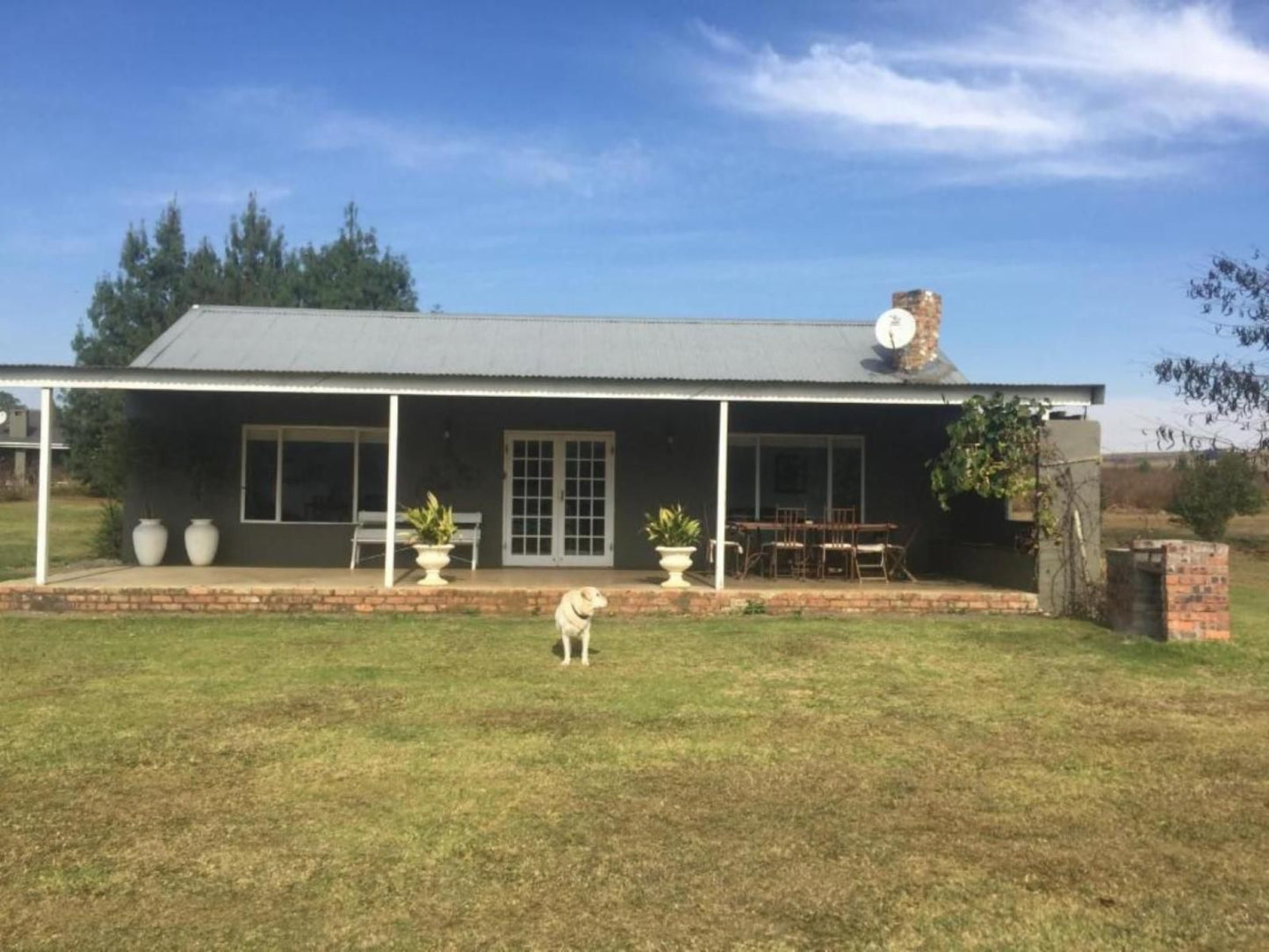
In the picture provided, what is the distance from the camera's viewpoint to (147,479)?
12.7 m

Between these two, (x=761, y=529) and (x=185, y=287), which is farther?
(x=185, y=287)

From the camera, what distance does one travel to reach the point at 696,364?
42.3ft

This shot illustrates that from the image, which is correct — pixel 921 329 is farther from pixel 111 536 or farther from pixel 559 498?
pixel 111 536

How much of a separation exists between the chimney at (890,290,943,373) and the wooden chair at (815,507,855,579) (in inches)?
73.2

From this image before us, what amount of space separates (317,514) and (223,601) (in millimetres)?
3031

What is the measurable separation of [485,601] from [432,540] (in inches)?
36.5

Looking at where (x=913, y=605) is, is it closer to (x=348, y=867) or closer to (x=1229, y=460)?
(x=348, y=867)

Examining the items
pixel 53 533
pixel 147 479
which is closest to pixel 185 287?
pixel 53 533

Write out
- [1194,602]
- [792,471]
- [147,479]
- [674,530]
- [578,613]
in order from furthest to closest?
1. [792,471]
2. [147,479]
3. [674,530]
4. [1194,602]
5. [578,613]

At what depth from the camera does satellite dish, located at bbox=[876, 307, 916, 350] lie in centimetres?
1212

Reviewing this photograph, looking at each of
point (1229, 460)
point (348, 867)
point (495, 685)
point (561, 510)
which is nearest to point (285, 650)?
point (495, 685)

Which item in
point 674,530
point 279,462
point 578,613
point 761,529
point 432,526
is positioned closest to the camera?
point 578,613

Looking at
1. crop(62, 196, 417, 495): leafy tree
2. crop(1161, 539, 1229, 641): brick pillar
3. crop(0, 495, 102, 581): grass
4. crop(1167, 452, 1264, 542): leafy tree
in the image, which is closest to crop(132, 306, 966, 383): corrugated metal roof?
crop(0, 495, 102, 581): grass

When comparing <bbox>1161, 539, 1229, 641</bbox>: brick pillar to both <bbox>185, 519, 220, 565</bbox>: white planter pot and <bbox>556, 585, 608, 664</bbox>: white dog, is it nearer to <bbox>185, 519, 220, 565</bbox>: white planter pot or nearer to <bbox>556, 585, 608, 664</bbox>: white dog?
<bbox>556, 585, 608, 664</bbox>: white dog
